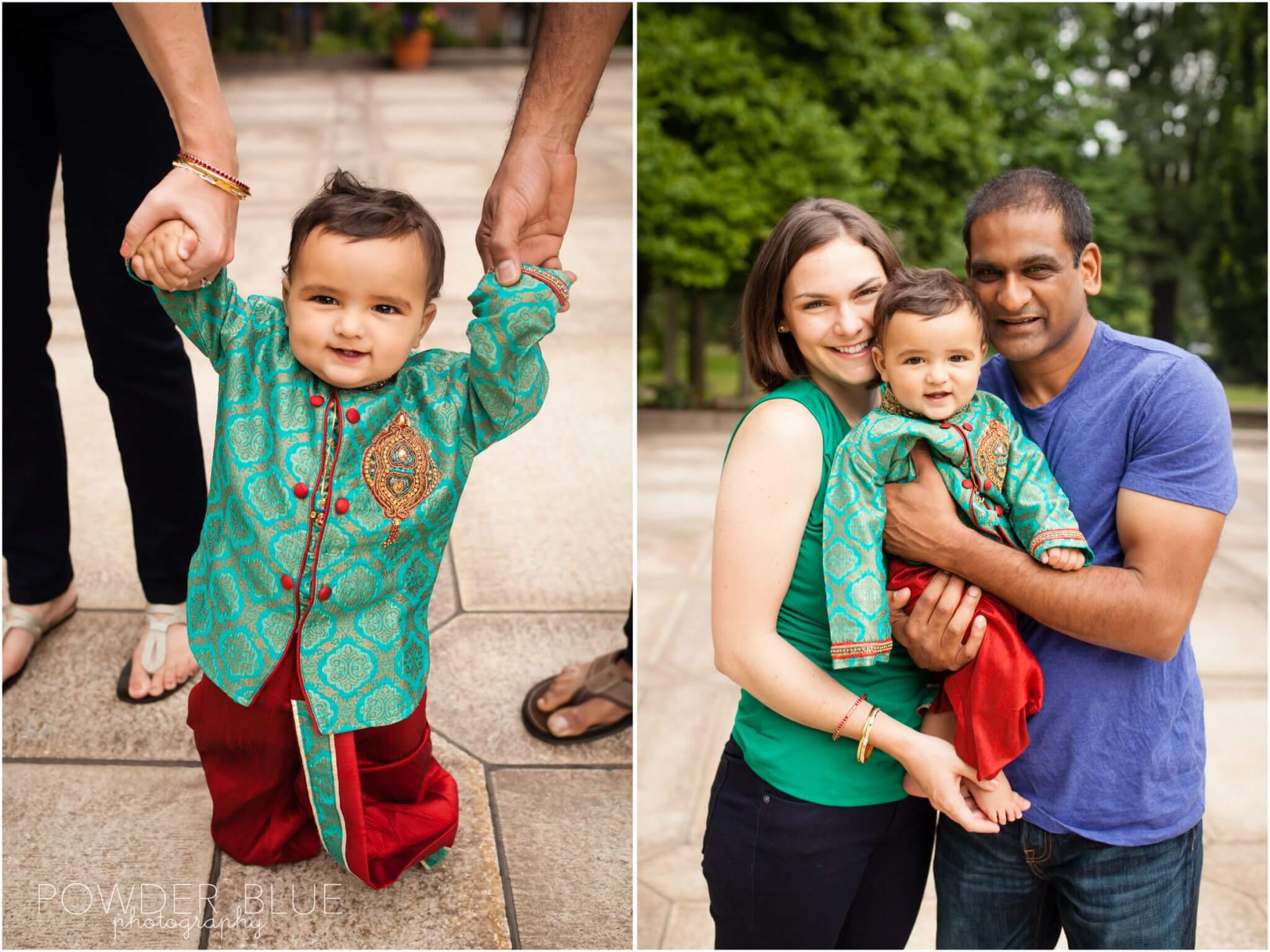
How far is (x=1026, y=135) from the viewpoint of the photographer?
55.6 ft

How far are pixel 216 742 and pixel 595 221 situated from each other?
5079 mm

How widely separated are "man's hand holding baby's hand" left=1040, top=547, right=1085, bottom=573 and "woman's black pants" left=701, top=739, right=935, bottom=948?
0.46 m

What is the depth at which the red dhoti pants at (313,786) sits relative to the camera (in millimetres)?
1761

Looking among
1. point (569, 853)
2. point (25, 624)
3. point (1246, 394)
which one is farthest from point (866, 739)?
point (1246, 394)

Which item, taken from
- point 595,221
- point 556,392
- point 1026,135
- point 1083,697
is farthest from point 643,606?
point 1026,135

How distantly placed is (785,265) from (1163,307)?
72.1 feet

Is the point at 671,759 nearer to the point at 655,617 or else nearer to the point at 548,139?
the point at 655,617

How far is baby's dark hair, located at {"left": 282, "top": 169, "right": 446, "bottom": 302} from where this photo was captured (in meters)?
1.57

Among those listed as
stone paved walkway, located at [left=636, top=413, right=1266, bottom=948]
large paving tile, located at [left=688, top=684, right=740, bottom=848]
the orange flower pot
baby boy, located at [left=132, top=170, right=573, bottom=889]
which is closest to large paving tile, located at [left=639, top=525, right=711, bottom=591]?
stone paved walkway, located at [left=636, top=413, right=1266, bottom=948]

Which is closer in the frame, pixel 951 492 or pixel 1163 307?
pixel 951 492

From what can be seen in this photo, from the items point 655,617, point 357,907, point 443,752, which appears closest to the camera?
point 357,907

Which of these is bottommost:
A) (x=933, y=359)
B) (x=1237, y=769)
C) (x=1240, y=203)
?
(x=1237, y=769)

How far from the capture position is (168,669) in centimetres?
247

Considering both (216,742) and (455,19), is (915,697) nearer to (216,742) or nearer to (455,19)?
(216,742)
